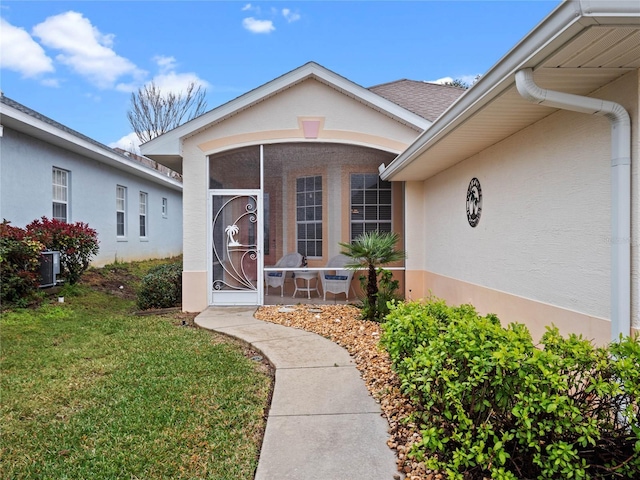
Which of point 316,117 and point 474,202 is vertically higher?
point 316,117

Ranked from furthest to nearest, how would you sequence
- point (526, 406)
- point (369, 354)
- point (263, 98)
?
point (263, 98), point (369, 354), point (526, 406)

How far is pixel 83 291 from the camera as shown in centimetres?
1020

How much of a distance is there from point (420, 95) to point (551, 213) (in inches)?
337

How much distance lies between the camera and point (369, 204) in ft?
29.3

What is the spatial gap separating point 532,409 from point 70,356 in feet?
18.3

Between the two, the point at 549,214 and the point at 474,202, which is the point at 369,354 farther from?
the point at 474,202

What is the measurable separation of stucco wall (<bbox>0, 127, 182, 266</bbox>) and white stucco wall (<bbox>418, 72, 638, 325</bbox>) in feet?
34.5

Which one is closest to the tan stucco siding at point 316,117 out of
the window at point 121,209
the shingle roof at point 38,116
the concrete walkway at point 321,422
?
the concrete walkway at point 321,422

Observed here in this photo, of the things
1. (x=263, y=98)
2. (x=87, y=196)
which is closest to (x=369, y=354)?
(x=263, y=98)

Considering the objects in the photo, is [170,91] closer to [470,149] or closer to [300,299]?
[300,299]

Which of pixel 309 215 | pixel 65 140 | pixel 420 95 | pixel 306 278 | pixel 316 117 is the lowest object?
pixel 306 278

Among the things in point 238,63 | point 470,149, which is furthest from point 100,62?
point 470,149

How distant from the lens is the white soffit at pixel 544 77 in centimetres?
253

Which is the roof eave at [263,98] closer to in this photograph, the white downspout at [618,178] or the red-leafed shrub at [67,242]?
the red-leafed shrub at [67,242]
